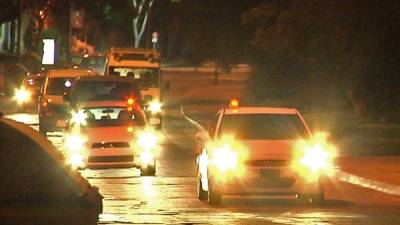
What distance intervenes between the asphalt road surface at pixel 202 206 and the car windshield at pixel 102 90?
518cm

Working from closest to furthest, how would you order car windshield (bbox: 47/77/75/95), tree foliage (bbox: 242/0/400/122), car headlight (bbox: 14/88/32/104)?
car windshield (bbox: 47/77/75/95) → tree foliage (bbox: 242/0/400/122) → car headlight (bbox: 14/88/32/104)

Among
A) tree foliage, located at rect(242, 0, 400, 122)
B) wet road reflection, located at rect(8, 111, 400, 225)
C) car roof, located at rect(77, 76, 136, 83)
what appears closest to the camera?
wet road reflection, located at rect(8, 111, 400, 225)

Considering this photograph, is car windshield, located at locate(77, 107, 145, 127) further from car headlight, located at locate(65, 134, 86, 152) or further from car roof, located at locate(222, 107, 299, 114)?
car roof, located at locate(222, 107, 299, 114)

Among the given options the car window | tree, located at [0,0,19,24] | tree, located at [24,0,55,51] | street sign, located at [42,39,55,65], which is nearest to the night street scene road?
the car window

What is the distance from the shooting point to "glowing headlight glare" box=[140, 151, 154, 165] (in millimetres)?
23219

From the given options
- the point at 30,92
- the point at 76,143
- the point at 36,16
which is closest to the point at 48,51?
the point at 36,16

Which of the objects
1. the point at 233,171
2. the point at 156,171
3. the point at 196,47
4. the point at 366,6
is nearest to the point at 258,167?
the point at 233,171

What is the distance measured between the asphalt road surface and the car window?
826 cm

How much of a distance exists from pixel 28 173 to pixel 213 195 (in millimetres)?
10619

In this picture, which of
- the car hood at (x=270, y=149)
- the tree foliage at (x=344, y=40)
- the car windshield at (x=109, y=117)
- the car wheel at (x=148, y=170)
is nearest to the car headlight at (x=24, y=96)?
the tree foliage at (x=344, y=40)

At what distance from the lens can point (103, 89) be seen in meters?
31.0

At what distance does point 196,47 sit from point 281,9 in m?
11.5

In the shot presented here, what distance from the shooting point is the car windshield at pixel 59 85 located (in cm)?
3378

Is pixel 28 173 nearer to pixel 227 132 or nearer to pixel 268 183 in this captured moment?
pixel 268 183
